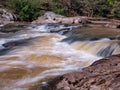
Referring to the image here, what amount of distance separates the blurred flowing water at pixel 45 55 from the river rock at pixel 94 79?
109 centimetres

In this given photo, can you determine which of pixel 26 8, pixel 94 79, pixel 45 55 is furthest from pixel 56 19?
pixel 94 79

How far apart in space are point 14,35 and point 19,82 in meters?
7.44

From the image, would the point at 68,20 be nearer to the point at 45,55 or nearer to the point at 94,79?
the point at 45,55

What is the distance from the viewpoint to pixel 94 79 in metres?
4.10

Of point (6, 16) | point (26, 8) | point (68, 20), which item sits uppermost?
point (26, 8)

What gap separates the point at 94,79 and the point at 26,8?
52.3ft

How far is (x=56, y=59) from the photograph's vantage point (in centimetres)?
823

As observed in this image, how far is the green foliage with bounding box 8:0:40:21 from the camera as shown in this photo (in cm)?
1945

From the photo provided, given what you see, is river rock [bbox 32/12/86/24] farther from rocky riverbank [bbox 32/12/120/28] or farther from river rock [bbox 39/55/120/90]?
river rock [bbox 39/55/120/90]

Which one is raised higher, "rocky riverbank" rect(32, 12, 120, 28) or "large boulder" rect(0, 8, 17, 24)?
"large boulder" rect(0, 8, 17, 24)

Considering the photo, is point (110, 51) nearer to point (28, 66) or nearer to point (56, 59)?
point (56, 59)

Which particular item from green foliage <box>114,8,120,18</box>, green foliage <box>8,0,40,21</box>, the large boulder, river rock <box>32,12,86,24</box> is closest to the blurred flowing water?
river rock <box>32,12,86,24</box>

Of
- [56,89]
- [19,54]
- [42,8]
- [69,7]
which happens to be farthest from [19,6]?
[56,89]

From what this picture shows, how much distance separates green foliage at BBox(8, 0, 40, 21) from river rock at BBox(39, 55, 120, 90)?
15.0 m
